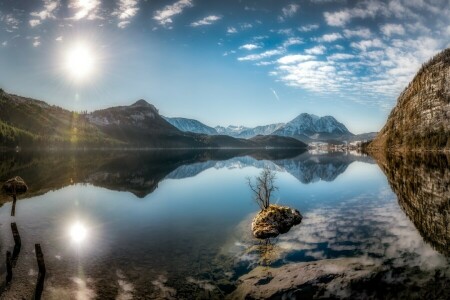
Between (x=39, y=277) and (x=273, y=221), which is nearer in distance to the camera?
(x=39, y=277)

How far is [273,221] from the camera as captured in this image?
39000mm

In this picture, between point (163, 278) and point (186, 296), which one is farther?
point (163, 278)

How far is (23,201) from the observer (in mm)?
58062

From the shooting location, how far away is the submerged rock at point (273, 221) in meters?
36.5

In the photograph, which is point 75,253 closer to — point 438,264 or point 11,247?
point 11,247

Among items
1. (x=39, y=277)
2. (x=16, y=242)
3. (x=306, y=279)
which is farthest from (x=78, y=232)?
(x=306, y=279)

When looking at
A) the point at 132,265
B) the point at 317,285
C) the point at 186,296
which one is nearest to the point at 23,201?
the point at 132,265

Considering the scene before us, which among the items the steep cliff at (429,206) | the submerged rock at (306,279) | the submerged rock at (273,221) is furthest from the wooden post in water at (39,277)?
the steep cliff at (429,206)

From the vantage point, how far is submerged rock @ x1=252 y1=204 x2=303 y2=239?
36.5 meters

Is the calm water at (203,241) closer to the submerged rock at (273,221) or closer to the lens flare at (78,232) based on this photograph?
the lens flare at (78,232)

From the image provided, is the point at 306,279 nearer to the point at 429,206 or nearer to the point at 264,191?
the point at 429,206

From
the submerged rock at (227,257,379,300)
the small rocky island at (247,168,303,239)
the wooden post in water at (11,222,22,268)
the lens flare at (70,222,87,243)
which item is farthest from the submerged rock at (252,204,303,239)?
the wooden post in water at (11,222,22,268)

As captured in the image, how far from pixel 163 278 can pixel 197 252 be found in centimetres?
664

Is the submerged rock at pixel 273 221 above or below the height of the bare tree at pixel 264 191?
below
